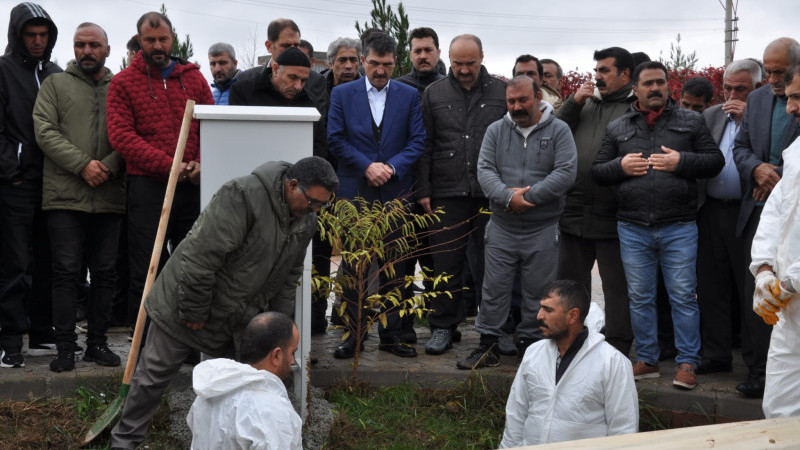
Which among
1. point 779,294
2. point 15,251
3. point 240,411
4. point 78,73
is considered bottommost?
point 240,411

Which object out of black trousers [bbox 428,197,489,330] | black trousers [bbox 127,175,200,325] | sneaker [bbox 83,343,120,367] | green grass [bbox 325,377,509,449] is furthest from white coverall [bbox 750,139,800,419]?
sneaker [bbox 83,343,120,367]

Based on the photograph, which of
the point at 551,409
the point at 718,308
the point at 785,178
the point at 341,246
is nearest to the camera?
the point at 785,178

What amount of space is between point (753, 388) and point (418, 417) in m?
2.21

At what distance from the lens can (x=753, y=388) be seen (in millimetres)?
6281

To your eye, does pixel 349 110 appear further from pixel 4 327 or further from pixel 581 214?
pixel 4 327

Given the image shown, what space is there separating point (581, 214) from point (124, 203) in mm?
3377

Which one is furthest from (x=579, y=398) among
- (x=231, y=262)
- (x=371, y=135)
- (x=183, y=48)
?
(x=183, y=48)

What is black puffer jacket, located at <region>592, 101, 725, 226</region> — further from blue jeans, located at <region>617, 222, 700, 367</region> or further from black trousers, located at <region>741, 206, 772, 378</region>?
black trousers, located at <region>741, 206, 772, 378</region>

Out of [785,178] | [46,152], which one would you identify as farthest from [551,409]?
[46,152]

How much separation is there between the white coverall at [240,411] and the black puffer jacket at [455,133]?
3.60 m

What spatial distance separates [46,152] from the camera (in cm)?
654

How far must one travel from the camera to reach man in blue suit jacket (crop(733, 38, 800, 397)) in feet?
20.5

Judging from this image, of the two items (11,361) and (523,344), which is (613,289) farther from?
(11,361)

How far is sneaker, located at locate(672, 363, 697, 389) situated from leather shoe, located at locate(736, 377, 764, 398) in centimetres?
30
